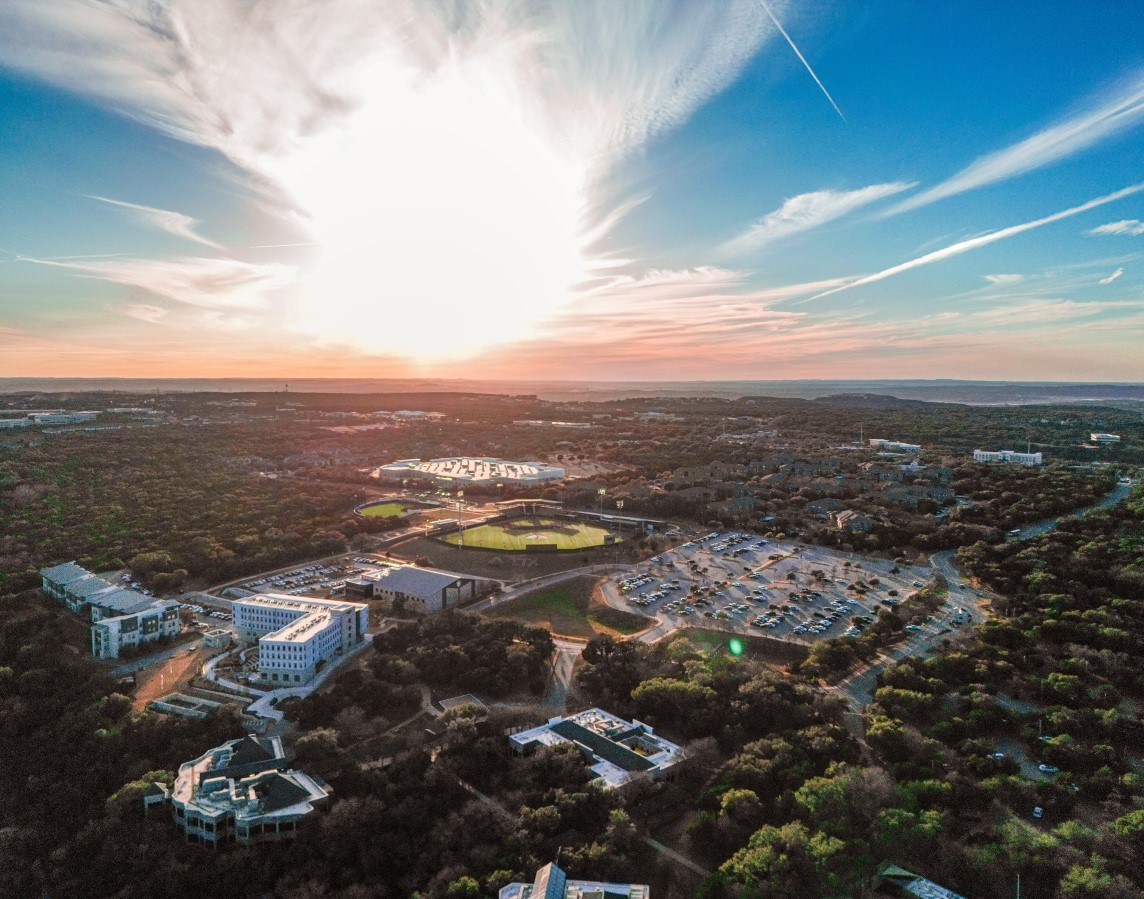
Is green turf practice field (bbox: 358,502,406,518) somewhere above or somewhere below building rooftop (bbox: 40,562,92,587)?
below

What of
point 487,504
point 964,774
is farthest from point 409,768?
point 487,504

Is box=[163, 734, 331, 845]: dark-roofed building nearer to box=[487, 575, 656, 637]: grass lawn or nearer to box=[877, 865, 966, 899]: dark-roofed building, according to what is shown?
box=[877, 865, 966, 899]: dark-roofed building

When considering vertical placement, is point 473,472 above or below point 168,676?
above

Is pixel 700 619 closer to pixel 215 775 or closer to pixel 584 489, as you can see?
pixel 215 775

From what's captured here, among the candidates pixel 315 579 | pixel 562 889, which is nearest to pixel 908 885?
pixel 562 889

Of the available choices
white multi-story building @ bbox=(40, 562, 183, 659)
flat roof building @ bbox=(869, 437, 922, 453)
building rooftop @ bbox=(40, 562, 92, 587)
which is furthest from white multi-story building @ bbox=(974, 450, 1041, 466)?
building rooftop @ bbox=(40, 562, 92, 587)

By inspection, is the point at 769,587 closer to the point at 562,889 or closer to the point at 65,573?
the point at 562,889

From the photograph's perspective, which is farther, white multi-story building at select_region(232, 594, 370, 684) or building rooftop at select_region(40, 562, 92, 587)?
building rooftop at select_region(40, 562, 92, 587)

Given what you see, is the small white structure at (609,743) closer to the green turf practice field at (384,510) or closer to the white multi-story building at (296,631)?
the white multi-story building at (296,631)
